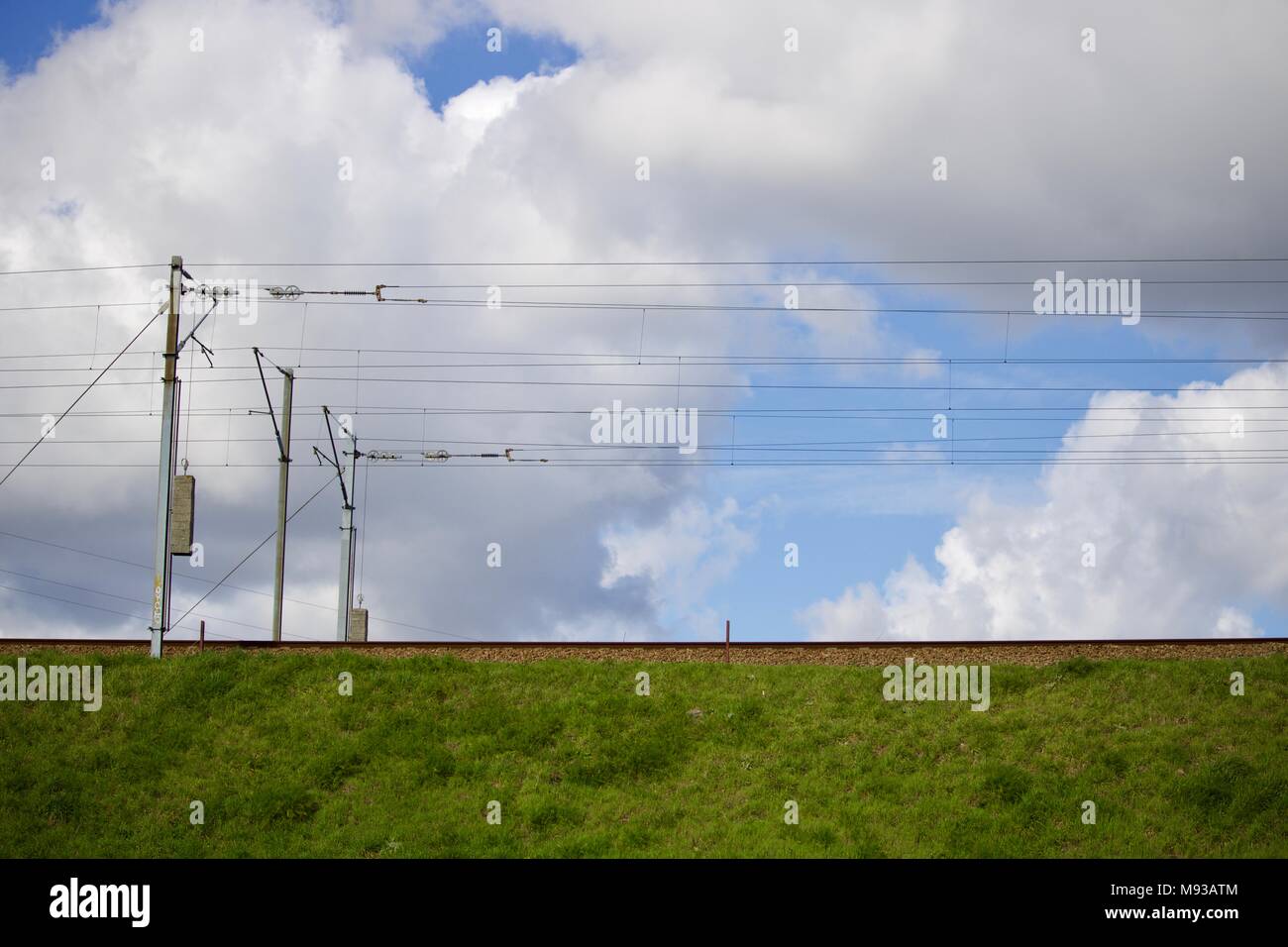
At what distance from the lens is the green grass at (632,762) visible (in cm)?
2338

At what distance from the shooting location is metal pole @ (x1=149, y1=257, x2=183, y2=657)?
95.7ft

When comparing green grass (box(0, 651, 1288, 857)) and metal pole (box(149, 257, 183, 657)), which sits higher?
metal pole (box(149, 257, 183, 657))

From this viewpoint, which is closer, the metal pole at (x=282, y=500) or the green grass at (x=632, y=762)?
the green grass at (x=632, y=762)

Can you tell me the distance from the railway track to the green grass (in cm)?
62

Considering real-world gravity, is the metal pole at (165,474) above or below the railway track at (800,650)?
above

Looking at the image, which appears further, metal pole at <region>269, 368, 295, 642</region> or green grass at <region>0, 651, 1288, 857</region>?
metal pole at <region>269, 368, 295, 642</region>

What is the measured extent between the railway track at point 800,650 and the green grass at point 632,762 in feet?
2.03

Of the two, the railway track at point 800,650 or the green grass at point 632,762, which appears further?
the railway track at point 800,650

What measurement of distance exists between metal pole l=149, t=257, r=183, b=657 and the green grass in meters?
1.18

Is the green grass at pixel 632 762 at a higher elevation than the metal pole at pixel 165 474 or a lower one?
lower

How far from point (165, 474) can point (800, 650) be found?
14.9 meters
